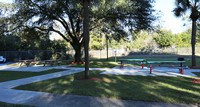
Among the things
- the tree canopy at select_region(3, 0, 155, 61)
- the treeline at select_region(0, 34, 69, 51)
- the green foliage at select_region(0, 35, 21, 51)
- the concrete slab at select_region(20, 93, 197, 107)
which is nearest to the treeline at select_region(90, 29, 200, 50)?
the treeline at select_region(0, 34, 69, 51)

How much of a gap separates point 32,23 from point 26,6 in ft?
10.1

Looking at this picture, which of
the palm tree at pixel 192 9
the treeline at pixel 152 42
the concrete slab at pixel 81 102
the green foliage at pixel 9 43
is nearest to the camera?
the concrete slab at pixel 81 102

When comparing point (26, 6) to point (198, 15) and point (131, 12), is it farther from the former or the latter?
point (198, 15)

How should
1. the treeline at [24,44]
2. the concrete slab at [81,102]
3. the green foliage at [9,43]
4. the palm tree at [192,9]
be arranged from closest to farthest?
the concrete slab at [81,102]
the palm tree at [192,9]
the green foliage at [9,43]
the treeline at [24,44]

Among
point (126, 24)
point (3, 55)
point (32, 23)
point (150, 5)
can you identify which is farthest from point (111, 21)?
point (3, 55)

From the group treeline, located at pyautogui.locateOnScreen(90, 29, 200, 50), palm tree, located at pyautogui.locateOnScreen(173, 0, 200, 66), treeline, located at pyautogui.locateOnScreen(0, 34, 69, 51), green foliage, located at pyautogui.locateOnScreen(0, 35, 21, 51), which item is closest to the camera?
palm tree, located at pyautogui.locateOnScreen(173, 0, 200, 66)

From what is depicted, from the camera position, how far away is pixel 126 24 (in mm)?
18625

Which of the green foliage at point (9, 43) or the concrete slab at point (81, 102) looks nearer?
the concrete slab at point (81, 102)

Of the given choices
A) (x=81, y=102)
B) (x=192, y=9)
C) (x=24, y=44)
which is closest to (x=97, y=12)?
(x=192, y=9)

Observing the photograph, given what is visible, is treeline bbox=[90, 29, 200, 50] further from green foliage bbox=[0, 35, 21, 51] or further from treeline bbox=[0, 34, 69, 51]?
green foliage bbox=[0, 35, 21, 51]

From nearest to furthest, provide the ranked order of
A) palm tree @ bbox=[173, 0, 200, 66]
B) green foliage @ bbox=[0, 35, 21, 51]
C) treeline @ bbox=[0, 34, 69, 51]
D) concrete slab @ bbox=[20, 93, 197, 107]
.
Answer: concrete slab @ bbox=[20, 93, 197, 107], palm tree @ bbox=[173, 0, 200, 66], green foliage @ bbox=[0, 35, 21, 51], treeline @ bbox=[0, 34, 69, 51]

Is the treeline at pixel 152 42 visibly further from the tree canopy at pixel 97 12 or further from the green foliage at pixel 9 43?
the tree canopy at pixel 97 12

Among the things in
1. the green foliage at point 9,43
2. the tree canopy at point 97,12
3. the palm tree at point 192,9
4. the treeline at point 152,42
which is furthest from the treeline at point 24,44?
the palm tree at point 192,9

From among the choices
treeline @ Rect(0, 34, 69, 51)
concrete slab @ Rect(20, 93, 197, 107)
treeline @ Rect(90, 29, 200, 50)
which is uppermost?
treeline @ Rect(90, 29, 200, 50)
